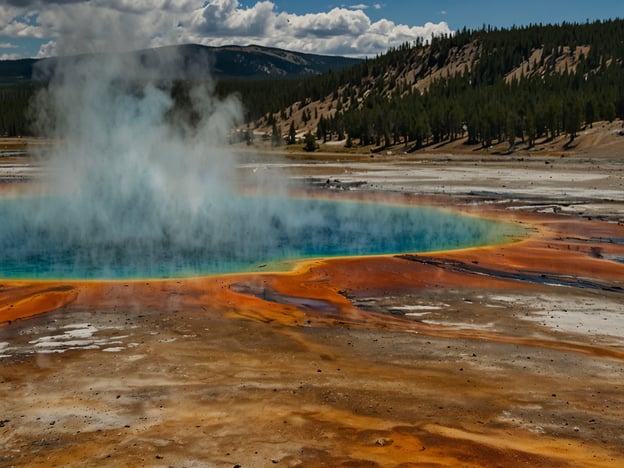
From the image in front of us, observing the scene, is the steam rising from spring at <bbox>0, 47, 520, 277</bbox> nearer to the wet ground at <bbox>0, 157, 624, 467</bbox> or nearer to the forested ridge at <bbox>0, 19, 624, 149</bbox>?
the wet ground at <bbox>0, 157, 624, 467</bbox>

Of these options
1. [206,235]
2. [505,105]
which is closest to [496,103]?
[505,105]

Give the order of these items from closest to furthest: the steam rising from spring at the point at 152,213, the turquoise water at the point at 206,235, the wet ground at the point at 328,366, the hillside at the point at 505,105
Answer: the wet ground at the point at 328,366, the turquoise water at the point at 206,235, the steam rising from spring at the point at 152,213, the hillside at the point at 505,105

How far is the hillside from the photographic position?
10962 centimetres

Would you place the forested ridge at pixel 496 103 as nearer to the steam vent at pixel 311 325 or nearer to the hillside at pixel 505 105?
the hillside at pixel 505 105

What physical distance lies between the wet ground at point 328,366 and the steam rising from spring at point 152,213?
4.72m

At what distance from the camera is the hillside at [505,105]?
360 ft

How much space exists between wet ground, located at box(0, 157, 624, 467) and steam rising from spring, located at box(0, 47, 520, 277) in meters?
4.72

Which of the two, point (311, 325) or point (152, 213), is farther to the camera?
point (152, 213)

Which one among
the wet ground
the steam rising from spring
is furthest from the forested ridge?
the wet ground

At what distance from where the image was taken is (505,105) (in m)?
127

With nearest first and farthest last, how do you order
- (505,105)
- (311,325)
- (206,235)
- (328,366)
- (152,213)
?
(328,366), (311,325), (206,235), (152,213), (505,105)

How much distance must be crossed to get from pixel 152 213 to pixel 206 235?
10018 mm

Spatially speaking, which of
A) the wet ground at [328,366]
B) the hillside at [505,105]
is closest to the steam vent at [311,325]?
the wet ground at [328,366]

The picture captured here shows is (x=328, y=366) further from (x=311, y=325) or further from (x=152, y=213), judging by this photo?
(x=152, y=213)
